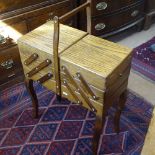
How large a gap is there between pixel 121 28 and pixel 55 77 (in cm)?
147

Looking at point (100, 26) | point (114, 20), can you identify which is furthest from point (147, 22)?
point (100, 26)

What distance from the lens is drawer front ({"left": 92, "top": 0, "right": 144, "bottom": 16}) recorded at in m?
2.23

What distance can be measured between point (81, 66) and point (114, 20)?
4.67 ft

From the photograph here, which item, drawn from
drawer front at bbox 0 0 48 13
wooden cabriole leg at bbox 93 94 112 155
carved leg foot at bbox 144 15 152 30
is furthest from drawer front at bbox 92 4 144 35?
wooden cabriole leg at bbox 93 94 112 155

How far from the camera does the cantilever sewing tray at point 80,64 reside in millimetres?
1180

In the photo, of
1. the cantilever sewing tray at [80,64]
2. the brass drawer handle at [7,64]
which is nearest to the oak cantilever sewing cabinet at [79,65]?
the cantilever sewing tray at [80,64]

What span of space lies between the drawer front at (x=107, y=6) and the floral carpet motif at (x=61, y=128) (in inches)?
33.4

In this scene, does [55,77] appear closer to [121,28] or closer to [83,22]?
[83,22]

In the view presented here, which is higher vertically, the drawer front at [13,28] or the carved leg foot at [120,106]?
the drawer front at [13,28]

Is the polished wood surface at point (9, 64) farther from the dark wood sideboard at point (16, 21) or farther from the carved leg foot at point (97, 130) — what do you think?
the carved leg foot at point (97, 130)

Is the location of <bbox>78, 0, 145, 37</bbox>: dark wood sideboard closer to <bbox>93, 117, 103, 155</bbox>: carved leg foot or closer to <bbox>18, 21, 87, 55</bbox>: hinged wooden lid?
<bbox>18, 21, 87, 55</bbox>: hinged wooden lid

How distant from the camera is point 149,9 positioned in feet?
9.07

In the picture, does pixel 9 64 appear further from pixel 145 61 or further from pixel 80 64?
pixel 145 61

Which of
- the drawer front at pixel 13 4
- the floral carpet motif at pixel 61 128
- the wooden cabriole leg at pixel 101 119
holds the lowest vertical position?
the floral carpet motif at pixel 61 128
